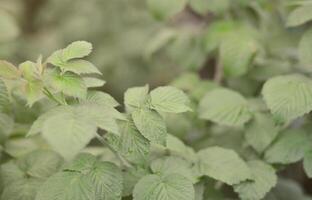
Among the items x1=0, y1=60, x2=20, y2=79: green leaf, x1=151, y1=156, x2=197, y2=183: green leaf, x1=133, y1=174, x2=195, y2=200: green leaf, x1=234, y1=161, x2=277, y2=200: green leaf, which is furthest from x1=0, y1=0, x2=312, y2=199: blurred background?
x1=0, y1=60, x2=20, y2=79: green leaf

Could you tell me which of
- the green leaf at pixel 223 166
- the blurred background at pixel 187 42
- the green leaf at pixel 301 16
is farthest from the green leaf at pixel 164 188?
the green leaf at pixel 301 16

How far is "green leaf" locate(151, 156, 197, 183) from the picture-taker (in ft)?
4.13

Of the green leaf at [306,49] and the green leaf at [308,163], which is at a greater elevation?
the green leaf at [306,49]

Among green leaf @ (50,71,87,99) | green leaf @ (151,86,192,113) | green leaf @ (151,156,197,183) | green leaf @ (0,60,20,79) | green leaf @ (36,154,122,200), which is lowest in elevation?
green leaf @ (151,156,197,183)

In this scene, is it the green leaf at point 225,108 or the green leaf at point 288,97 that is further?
the green leaf at point 225,108

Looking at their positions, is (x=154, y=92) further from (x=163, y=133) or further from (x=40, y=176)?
(x=40, y=176)

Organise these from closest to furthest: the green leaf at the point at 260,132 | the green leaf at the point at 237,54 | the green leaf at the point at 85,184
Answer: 1. the green leaf at the point at 85,184
2. the green leaf at the point at 260,132
3. the green leaf at the point at 237,54

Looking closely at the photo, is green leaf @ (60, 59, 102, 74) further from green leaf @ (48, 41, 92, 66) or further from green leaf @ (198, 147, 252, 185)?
green leaf @ (198, 147, 252, 185)

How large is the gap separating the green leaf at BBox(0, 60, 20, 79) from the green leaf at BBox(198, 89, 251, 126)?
1.90 feet

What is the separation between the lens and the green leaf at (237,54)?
5.76 feet

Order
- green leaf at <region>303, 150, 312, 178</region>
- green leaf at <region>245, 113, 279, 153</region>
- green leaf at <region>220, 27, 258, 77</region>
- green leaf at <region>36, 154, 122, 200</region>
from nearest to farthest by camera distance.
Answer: green leaf at <region>36, 154, 122, 200</region> < green leaf at <region>303, 150, 312, 178</region> < green leaf at <region>245, 113, 279, 153</region> < green leaf at <region>220, 27, 258, 77</region>

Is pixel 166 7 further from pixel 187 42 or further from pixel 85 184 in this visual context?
pixel 85 184

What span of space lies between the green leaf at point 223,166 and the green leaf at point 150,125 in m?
0.22

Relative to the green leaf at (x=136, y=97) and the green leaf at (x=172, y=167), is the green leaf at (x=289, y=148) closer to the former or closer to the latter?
the green leaf at (x=172, y=167)
